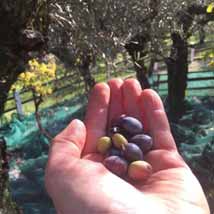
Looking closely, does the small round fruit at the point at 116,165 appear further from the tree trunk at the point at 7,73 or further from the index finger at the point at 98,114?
the tree trunk at the point at 7,73

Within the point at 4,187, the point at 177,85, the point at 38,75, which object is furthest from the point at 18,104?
the point at 4,187

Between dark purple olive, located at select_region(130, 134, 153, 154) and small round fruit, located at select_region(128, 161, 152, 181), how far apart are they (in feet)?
0.28

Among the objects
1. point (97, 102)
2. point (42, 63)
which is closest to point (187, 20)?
point (42, 63)

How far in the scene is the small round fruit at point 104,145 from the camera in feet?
7.50

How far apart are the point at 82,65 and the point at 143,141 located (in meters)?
3.45

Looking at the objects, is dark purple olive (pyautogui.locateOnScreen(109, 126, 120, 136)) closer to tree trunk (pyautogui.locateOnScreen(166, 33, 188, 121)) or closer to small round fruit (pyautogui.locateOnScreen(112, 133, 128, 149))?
small round fruit (pyautogui.locateOnScreen(112, 133, 128, 149))

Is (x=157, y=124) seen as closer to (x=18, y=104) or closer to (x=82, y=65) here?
(x=82, y=65)

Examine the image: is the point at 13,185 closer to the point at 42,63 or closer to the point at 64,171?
the point at 42,63

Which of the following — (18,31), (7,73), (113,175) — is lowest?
(113,175)

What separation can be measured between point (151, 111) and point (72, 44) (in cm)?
236

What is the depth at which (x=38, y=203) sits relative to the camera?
24.5ft

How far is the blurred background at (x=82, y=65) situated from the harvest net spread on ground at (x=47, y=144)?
1 cm

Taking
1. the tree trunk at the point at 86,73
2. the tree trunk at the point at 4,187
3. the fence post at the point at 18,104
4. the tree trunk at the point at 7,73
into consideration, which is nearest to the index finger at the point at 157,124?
the tree trunk at the point at 7,73

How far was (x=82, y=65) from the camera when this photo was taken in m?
5.68
